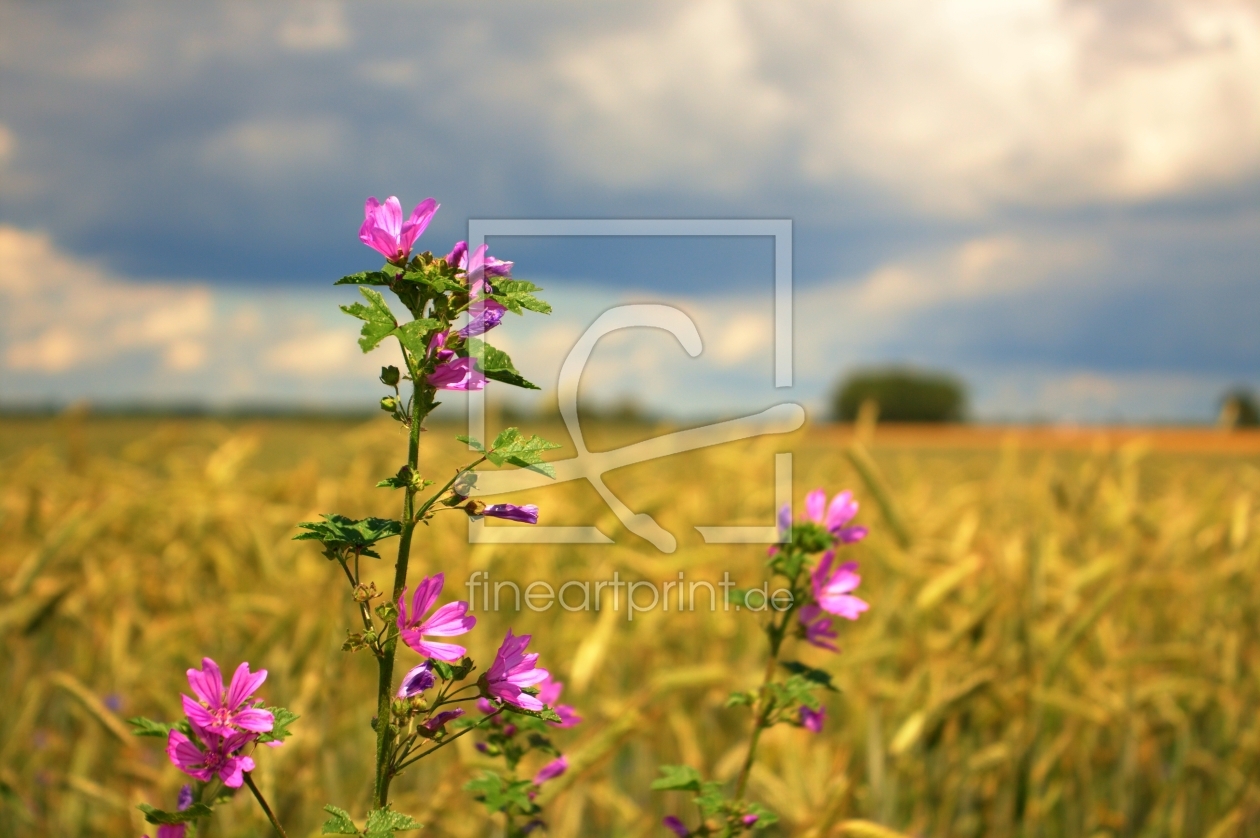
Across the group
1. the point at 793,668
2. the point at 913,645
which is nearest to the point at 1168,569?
the point at 913,645

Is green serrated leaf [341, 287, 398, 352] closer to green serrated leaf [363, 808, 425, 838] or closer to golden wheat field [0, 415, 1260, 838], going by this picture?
green serrated leaf [363, 808, 425, 838]

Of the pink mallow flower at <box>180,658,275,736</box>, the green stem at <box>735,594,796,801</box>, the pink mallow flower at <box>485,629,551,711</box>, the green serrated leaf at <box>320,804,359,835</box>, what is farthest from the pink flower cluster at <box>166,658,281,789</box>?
the green stem at <box>735,594,796,801</box>

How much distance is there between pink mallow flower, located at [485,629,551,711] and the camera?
3.67ft

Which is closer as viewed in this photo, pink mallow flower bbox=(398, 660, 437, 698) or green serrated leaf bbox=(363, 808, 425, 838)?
green serrated leaf bbox=(363, 808, 425, 838)

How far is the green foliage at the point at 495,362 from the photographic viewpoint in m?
1.04

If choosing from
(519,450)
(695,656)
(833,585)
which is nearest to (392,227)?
(519,450)

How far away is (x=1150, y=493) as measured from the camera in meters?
7.30

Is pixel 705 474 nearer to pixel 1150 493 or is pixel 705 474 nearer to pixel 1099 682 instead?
pixel 1099 682

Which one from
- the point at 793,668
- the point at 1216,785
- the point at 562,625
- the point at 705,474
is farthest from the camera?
the point at 705,474

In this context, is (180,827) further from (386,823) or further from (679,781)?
(679,781)

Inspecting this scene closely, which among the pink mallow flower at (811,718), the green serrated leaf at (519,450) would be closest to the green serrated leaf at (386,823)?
the green serrated leaf at (519,450)

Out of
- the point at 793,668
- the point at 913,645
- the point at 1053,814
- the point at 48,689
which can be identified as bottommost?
the point at 1053,814

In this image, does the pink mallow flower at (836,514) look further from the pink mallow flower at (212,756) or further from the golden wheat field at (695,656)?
the pink mallow flower at (212,756)

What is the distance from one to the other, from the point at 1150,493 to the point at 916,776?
536 cm
